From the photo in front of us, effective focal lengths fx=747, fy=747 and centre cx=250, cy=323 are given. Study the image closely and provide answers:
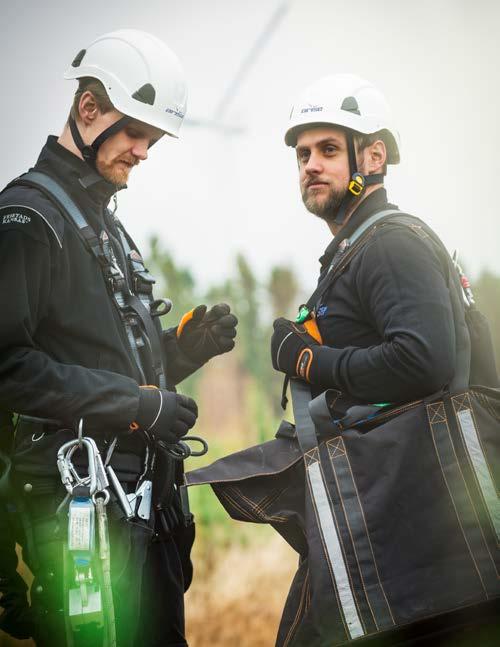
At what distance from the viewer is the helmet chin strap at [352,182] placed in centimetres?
306

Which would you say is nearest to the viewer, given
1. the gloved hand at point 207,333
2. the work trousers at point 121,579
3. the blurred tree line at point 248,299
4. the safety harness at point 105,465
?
the safety harness at point 105,465

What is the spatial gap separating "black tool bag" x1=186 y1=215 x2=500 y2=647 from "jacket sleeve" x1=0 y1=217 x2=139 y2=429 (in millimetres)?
747

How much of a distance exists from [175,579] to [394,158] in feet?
6.72

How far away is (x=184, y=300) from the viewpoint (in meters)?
19.5

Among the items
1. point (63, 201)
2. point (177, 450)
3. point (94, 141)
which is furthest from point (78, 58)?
point (177, 450)

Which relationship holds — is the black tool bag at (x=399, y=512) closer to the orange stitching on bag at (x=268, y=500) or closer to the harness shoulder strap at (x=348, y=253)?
the orange stitching on bag at (x=268, y=500)

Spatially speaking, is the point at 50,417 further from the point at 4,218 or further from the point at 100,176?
the point at 100,176

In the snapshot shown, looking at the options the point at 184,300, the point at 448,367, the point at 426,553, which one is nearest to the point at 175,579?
the point at 426,553

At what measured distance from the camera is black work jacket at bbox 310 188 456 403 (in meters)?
2.58

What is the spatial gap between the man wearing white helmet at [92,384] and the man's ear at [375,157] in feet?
2.71

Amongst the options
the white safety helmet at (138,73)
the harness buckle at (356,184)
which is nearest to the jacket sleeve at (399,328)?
the harness buckle at (356,184)

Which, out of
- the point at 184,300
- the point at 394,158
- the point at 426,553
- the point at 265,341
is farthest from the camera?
the point at 265,341

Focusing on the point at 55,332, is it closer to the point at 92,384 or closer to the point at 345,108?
the point at 92,384

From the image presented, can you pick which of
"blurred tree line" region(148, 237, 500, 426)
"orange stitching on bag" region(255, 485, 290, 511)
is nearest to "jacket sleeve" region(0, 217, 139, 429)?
"orange stitching on bag" region(255, 485, 290, 511)
